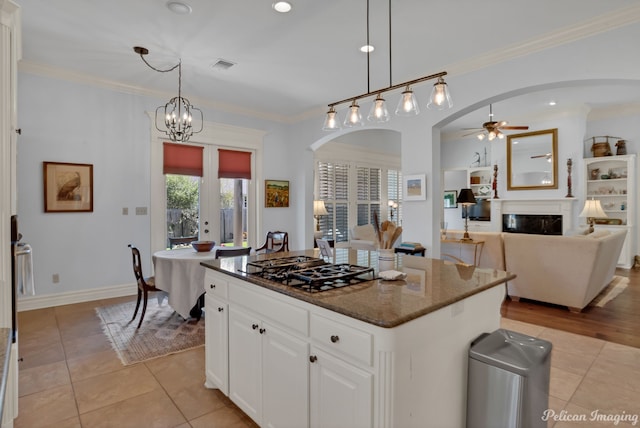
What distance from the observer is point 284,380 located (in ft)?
5.51

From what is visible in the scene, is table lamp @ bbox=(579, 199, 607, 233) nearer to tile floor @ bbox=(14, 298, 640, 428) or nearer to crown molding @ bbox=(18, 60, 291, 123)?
tile floor @ bbox=(14, 298, 640, 428)

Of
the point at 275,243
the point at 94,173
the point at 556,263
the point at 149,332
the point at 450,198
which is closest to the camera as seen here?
the point at 149,332

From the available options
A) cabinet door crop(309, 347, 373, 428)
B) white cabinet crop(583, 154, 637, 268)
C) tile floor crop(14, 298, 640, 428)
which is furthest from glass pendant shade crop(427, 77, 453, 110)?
white cabinet crop(583, 154, 637, 268)

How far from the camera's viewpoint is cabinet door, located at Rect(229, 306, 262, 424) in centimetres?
187

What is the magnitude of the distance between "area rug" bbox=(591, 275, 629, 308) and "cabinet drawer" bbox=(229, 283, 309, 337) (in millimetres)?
4446

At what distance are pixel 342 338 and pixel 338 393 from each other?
0.78 feet

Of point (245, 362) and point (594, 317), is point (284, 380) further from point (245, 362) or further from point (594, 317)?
point (594, 317)

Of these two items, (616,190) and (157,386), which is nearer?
(157,386)

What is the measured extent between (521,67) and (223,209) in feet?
15.1

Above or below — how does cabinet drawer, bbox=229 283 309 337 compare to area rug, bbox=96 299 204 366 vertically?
above

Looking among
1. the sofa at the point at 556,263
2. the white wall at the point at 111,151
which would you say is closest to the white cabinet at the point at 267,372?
the white wall at the point at 111,151

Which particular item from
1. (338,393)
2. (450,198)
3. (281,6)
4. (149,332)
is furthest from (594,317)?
(450,198)

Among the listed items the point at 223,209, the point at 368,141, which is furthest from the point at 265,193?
the point at 368,141

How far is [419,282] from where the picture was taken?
5.96 feet
